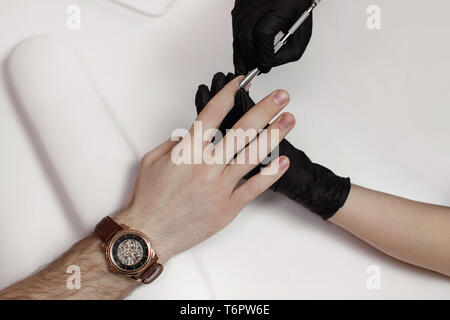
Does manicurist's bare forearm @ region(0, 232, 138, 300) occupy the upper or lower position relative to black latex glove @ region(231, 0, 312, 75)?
lower

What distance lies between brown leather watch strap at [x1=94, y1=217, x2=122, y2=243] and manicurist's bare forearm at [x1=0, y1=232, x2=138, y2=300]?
0.02m

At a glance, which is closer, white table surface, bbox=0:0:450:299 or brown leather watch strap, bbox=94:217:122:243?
brown leather watch strap, bbox=94:217:122:243

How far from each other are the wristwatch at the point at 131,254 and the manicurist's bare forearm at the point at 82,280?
0.07 feet

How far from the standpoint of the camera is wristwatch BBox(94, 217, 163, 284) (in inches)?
30.0

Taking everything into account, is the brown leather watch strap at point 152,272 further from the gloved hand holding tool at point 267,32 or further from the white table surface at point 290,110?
the gloved hand holding tool at point 267,32

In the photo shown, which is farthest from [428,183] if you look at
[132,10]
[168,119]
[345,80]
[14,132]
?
[14,132]

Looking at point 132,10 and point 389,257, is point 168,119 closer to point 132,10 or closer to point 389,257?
point 132,10

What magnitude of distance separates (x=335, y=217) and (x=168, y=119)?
39cm

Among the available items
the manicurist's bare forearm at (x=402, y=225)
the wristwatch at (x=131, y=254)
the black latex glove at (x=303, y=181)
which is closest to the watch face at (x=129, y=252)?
the wristwatch at (x=131, y=254)

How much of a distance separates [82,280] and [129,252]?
89 mm

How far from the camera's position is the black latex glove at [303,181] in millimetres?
834

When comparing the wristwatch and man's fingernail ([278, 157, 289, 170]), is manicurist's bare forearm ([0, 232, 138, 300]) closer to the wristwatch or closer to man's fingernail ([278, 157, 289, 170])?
the wristwatch

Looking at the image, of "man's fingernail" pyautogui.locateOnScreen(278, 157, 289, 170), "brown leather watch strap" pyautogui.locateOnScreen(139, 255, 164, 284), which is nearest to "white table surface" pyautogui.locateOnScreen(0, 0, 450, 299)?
"brown leather watch strap" pyautogui.locateOnScreen(139, 255, 164, 284)

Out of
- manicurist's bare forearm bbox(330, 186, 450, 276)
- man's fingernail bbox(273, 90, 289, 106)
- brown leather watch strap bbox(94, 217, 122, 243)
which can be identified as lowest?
manicurist's bare forearm bbox(330, 186, 450, 276)
